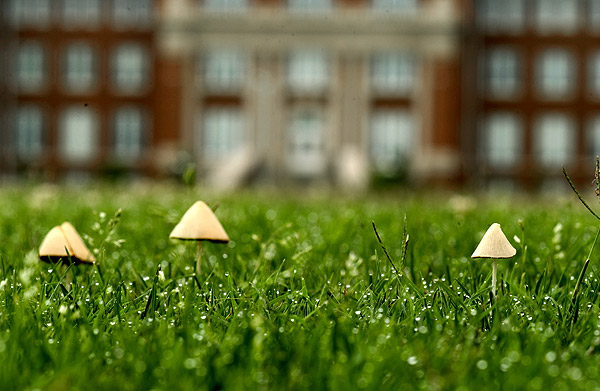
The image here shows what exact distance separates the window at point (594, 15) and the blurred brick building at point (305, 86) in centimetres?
10

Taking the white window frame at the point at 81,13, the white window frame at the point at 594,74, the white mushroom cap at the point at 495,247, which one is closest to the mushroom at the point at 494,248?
the white mushroom cap at the point at 495,247

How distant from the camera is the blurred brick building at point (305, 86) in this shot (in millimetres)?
35875

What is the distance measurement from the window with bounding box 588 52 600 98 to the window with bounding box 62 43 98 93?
25342mm

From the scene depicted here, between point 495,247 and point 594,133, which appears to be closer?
point 495,247

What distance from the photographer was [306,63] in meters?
36.2

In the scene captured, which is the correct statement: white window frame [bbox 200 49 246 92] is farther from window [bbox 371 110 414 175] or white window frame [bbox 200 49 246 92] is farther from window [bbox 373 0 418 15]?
window [bbox 373 0 418 15]

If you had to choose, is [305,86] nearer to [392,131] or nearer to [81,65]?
[392,131]

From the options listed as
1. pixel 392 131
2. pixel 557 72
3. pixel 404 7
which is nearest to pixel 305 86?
pixel 392 131

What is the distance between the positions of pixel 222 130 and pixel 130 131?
5.54 m

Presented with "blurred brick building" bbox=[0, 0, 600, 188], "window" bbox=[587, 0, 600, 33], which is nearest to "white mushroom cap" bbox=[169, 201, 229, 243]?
"blurred brick building" bbox=[0, 0, 600, 188]

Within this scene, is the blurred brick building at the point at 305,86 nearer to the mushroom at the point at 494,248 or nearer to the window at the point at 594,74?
the window at the point at 594,74

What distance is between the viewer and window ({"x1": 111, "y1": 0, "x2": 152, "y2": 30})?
3841 centimetres

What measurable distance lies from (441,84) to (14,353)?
116 feet

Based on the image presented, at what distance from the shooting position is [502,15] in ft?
127
